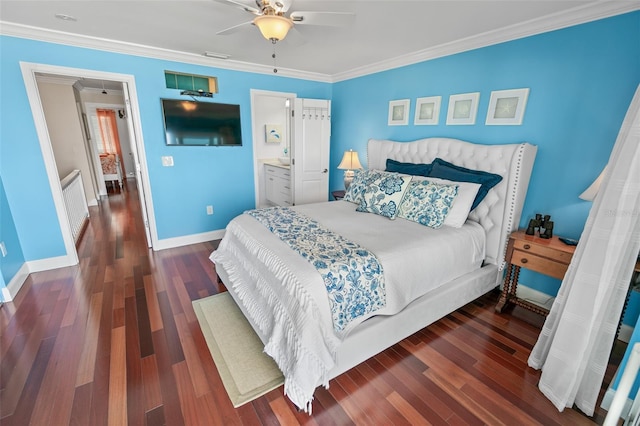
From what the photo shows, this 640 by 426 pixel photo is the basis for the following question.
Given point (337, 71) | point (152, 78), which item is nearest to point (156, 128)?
point (152, 78)

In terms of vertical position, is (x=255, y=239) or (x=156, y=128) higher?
(x=156, y=128)

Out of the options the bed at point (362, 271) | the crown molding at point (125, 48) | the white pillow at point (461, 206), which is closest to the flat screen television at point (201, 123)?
the crown molding at point (125, 48)

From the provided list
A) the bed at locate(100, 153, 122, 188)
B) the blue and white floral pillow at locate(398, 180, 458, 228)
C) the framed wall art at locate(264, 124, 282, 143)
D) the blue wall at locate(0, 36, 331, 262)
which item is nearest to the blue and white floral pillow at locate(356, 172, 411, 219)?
the blue and white floral pillow at locate(398, 180, 458, 228)

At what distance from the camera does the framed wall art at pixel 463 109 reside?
2859 mm

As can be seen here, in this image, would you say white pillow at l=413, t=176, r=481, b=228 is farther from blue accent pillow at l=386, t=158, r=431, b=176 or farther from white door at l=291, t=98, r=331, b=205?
white door at l=291, t=98, r=331, b=205

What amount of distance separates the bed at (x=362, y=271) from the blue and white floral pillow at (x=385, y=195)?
10cm

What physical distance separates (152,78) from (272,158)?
310 centimetres

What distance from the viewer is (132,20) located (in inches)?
94.4

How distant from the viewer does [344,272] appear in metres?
1.70

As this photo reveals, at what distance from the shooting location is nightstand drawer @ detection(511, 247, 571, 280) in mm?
2082

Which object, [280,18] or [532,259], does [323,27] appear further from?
[532,259]

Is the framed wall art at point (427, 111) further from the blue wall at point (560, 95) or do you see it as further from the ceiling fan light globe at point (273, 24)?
the ceiling fan light globe at point (273, 24)

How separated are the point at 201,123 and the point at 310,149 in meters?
1.61

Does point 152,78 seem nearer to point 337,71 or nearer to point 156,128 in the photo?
point 156,128
